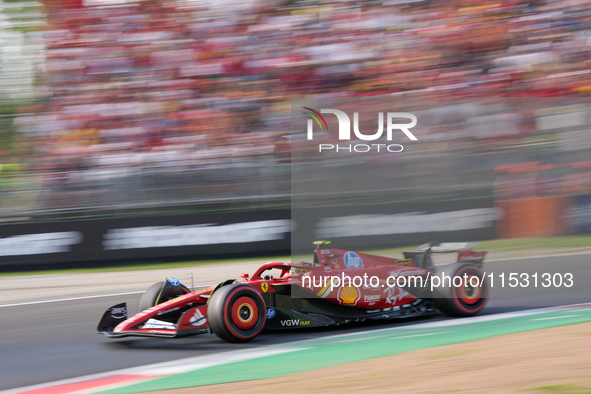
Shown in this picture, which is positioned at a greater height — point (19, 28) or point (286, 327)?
point (19, 28)

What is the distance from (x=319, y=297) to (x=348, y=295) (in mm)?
233

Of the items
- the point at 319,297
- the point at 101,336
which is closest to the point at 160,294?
the point at 101,336

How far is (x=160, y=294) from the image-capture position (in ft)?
17.6

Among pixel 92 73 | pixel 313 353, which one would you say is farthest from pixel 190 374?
pixel 92 73

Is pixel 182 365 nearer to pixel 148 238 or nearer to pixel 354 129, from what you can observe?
pixel 354 129

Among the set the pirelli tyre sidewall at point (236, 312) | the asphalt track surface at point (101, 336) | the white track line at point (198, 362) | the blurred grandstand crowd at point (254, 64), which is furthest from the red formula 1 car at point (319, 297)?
the blurred grandstand crowd at point (254, 64)

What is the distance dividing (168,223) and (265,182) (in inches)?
57.3

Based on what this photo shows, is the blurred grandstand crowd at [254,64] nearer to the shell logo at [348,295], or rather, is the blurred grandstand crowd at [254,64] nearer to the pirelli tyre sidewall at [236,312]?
the shell logo at [348,295]

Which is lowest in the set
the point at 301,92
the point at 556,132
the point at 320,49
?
the point at 556,132

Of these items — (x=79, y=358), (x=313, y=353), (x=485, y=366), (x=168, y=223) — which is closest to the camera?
(x=485, y=366)

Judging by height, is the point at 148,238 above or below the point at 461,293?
above

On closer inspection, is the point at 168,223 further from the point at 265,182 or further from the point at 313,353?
the point at 313,353

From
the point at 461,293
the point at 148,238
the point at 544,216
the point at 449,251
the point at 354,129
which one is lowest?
the point at 461,293

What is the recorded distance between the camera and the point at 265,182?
955cm
